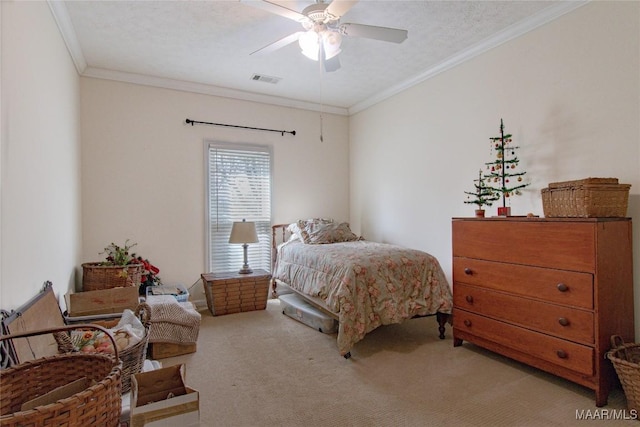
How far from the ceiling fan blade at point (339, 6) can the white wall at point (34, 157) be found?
176cm

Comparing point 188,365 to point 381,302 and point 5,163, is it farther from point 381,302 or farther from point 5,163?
point 5,163

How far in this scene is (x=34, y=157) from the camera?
6.72ft

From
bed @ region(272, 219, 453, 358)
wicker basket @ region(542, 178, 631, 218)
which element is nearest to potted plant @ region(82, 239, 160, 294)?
bed @ region(272, 219, 453, 358)

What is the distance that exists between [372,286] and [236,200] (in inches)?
96.3

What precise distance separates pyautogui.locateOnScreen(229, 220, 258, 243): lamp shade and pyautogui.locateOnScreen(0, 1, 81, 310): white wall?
5.27 ft

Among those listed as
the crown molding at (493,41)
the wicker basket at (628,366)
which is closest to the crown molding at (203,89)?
the crown molding at (493,41)

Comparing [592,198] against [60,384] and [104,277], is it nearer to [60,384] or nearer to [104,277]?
[60,384]

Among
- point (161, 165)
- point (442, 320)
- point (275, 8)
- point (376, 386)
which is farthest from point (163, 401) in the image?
point (161, 165)

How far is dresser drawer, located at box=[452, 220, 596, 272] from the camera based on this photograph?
7.08ft

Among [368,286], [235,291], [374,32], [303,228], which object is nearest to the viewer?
[374,32]

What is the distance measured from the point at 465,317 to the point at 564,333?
777 millimetres

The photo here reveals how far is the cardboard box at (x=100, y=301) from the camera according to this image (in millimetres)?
2584

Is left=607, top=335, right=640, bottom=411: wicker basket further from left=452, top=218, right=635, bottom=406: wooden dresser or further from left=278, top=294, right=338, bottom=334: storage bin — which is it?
left=278, top=294, right=338, bottom=334: storage bin

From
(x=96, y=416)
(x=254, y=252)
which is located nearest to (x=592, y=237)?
(x=96, y=416)
